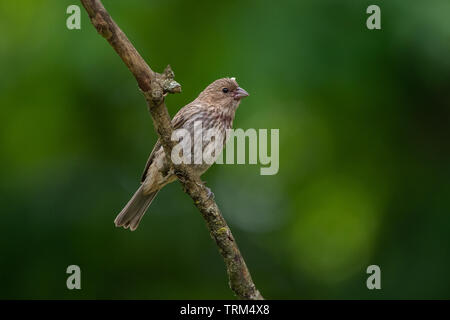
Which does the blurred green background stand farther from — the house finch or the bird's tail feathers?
the bird's tail feathers

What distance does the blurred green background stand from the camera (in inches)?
215

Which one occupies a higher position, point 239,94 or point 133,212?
point 239,94

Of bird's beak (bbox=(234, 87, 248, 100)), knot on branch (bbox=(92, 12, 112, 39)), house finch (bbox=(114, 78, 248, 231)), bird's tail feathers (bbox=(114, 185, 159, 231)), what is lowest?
bird's tail feathers (bbox=(114, 185, 159, 231))

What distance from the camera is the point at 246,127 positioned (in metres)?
5.85

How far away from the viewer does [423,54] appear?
5.34 meters

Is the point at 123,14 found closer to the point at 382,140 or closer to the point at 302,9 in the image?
the point at 302,9

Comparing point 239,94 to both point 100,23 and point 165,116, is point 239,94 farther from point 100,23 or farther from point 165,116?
point 100,23

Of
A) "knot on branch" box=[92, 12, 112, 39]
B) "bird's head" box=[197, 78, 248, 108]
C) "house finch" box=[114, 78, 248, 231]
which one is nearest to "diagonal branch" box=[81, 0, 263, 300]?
"knot on branch" box=[92, 12, 112, 39]

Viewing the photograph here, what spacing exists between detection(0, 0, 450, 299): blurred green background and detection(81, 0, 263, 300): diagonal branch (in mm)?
1394

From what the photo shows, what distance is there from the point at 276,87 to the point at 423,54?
3.79 ft

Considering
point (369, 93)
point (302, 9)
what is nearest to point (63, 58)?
point (302, 9)

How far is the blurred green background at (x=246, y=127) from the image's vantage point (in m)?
5.45

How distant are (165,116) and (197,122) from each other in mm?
1673

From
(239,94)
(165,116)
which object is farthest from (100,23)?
(239,94)
